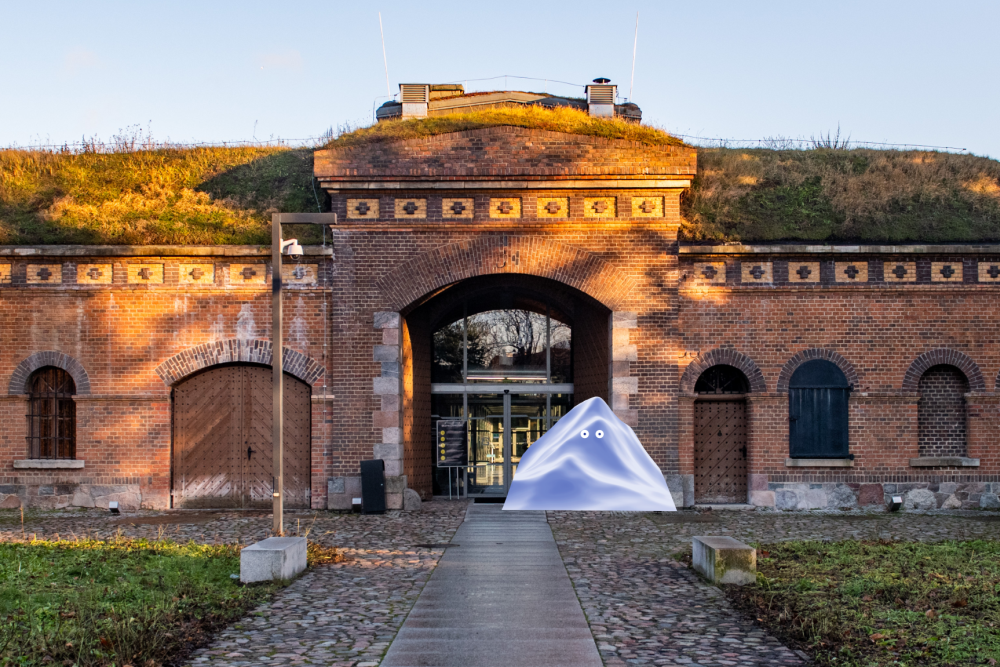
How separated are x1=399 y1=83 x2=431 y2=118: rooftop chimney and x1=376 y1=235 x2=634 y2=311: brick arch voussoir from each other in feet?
16.9

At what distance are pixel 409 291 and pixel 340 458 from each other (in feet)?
11.0

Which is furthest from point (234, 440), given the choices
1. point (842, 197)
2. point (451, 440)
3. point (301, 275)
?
point (842, 197)

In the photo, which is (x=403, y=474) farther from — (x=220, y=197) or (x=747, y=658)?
(x=747, y=658)

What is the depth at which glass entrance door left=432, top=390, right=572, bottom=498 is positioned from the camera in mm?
19281

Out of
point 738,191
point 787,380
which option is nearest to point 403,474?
point 787,380

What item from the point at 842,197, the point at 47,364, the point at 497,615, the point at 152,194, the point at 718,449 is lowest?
the point at 497,615

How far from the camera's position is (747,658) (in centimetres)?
679

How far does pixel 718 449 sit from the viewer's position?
56.3ft

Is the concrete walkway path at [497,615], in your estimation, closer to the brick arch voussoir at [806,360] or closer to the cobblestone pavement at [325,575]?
the cobblestone pavement at [325,575]

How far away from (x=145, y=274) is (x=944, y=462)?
15376 millimetres

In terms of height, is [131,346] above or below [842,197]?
below

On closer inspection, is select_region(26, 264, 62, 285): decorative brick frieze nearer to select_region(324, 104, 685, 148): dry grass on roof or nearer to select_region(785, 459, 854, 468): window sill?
select_region(324, 104, 685, 148): dry grass on roof

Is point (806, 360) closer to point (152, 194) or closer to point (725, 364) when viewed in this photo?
point (725, 364)

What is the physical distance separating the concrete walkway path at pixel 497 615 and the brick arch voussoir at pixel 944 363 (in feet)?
27.2
